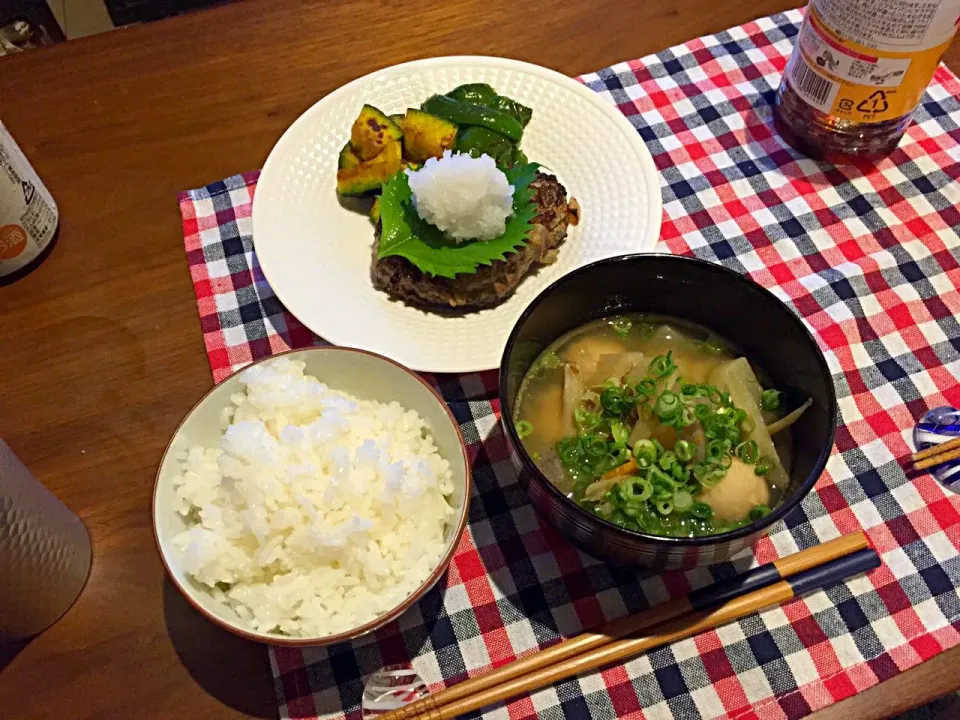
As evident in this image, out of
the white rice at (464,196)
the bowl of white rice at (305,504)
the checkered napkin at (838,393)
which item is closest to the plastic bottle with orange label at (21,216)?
the checkered napkin at (838,393)

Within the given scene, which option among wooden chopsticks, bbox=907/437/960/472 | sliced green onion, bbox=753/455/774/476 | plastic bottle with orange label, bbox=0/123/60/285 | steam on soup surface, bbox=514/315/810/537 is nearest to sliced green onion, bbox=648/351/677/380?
steam on soup surface, bbox=514/315/810/537

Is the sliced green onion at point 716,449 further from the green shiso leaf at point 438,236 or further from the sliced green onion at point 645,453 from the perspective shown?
the green shiso leaf at point 438,236

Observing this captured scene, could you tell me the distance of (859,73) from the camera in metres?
1.79

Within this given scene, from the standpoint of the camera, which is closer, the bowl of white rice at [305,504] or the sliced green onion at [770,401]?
the bowl of white rice at [305,504]

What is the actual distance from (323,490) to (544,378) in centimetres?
49

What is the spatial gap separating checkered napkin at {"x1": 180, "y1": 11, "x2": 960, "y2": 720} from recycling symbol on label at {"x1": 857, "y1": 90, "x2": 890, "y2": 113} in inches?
8.1

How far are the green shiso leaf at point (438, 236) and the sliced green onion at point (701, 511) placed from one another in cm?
75

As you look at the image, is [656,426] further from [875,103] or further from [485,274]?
[875,103]

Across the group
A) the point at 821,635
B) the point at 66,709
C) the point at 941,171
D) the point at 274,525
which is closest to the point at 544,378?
the point at 274,525

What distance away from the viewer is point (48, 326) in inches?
70.8

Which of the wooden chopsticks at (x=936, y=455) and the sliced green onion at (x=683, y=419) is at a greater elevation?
the sliced green onion at (x=683, y=419)

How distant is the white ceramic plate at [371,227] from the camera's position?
1.69 meters

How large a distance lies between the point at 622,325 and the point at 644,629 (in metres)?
0.61

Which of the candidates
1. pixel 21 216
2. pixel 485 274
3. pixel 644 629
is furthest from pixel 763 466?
pixel 21 216
